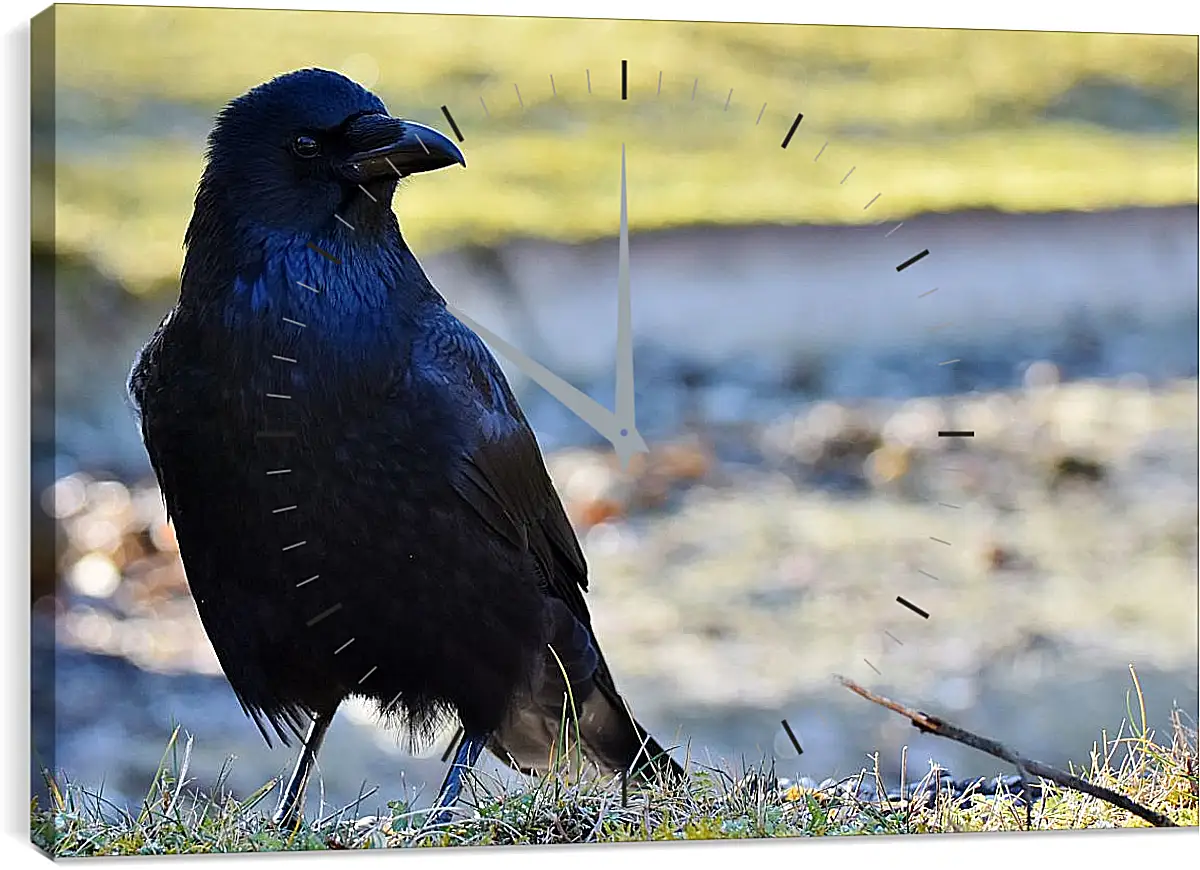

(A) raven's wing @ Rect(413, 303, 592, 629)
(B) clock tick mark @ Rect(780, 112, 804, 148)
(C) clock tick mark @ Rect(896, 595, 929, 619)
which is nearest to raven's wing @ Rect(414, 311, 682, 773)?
(A) raven's wing @ Rect(413, 303, 592, 629)

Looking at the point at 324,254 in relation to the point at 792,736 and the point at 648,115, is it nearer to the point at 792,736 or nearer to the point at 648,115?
the point at 648,115

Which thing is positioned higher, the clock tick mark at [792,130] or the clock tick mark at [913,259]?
the clock tick mark at [792,130]

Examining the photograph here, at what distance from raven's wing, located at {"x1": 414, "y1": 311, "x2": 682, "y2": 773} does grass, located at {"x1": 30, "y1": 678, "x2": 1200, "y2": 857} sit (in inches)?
3.3

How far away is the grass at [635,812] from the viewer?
3.09 meters

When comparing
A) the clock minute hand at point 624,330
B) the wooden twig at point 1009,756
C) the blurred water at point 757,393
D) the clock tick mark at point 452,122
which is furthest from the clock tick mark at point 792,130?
the wooden twig at point 1009,756

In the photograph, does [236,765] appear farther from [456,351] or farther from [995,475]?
[995,475]

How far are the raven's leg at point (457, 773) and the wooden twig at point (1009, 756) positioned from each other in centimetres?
68

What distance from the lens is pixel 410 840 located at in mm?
3156

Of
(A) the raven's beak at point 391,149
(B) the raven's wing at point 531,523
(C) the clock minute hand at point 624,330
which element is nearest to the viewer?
(A) the raven's beak at point 391,149

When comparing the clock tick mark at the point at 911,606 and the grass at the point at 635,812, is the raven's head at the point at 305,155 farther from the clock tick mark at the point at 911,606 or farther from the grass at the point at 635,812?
the clock tick mark at the point at 911,606

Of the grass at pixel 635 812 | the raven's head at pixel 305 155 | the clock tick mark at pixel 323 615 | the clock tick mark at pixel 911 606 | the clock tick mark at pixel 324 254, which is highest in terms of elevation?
the raven's head at pixel 305 155

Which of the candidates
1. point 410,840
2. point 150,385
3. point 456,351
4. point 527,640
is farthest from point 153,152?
point 410,840

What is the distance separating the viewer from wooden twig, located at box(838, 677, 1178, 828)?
10.9 ft

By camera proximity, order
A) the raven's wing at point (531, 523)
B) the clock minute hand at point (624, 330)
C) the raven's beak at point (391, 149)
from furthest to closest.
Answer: the clock minute hand at point (624, 330) → the raven's wing at point (531, 523) → the raven's beak at point (391, 149)
